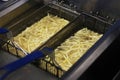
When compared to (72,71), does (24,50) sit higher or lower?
lower

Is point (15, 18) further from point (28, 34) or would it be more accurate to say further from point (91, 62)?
point (91, 62)

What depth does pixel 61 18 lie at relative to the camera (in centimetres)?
135

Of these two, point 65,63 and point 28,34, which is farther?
point 28,34

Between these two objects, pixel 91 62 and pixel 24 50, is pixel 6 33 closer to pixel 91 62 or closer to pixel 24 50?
pixel 24 50

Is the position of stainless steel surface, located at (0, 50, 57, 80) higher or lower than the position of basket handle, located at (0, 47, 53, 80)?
lower

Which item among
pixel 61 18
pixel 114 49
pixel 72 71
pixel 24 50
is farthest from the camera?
pixel 61 18

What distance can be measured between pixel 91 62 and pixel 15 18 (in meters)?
0.57

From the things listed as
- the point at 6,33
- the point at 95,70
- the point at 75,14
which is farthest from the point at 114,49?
the point at 6,33

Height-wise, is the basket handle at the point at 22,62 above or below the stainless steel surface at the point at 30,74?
above

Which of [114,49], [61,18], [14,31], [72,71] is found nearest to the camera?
[72,71]

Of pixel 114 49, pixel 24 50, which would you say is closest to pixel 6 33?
pixel 24 50

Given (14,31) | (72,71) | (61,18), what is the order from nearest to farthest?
(72,71), (14,31), (61,18)

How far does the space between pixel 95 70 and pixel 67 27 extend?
34 cm

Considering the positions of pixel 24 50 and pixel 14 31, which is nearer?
pixel 24 50
